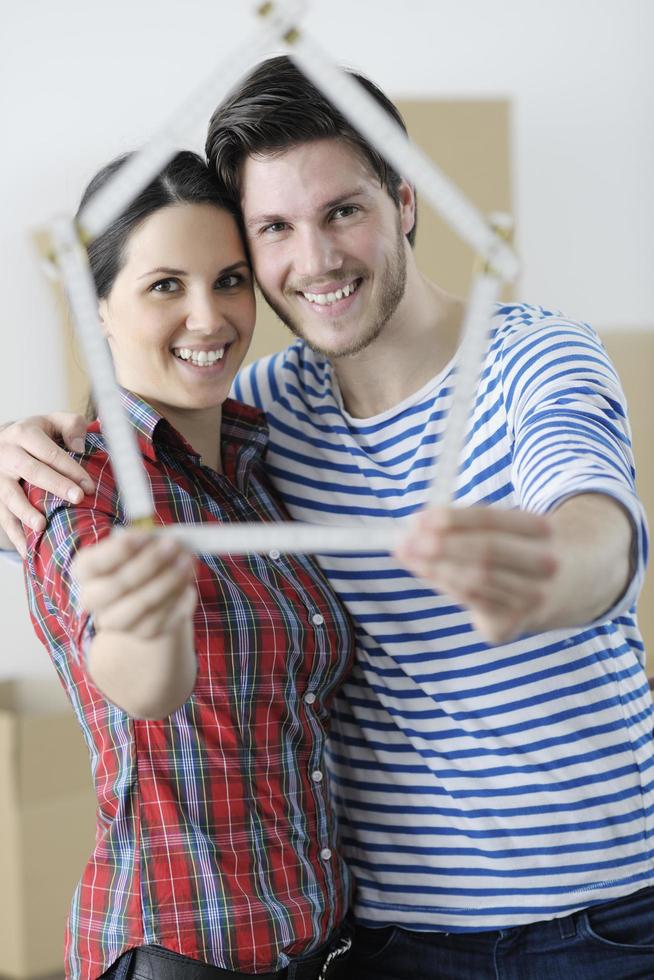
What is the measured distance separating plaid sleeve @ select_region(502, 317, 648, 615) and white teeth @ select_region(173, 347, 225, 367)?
385mm

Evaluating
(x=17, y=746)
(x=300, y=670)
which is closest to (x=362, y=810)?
(x=300, y=670)

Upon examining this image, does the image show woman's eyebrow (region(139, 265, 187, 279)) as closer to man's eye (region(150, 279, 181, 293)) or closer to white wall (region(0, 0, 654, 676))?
man's eye (region(150, 279, 181, 293))

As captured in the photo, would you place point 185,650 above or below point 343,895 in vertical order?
above

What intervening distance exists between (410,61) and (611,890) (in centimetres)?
321

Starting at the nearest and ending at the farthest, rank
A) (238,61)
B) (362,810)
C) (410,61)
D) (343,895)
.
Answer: (238,61)
(343,895)
(362,810)
(410,61)

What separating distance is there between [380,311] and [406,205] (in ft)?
0.78

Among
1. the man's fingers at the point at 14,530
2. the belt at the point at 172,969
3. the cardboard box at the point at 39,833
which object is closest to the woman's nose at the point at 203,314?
the man's fingers at the point at 14,530

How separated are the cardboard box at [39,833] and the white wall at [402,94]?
0.68m

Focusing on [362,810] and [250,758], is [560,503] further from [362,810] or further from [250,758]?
[362,810]

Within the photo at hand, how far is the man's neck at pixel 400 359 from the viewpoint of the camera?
1.67 metres

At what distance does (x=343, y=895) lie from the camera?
1.49 m

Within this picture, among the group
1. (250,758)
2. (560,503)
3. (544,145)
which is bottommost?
(250,758)

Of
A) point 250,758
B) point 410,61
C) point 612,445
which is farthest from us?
point 410,61

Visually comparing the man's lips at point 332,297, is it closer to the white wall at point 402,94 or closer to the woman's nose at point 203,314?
the woman's nose at point 203,314
